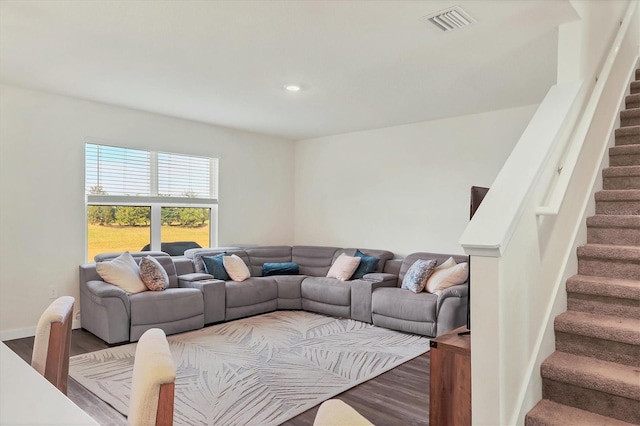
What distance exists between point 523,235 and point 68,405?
1.84 m

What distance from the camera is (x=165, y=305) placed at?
4.41 meters

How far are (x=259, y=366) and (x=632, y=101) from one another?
4.02 m

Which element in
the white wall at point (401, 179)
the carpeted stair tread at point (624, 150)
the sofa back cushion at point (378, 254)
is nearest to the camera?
the carpeted stair tread at point (624, 150)

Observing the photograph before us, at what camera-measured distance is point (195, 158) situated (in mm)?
5977

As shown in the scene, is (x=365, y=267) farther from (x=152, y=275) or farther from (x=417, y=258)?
(x=152, y=275)

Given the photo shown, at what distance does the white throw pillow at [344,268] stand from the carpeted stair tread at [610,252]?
330 cm

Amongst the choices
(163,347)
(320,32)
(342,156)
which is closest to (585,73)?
(320,32)

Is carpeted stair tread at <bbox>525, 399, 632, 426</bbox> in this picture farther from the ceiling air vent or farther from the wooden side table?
the ceiling air vent

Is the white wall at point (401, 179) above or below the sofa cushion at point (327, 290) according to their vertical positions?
above

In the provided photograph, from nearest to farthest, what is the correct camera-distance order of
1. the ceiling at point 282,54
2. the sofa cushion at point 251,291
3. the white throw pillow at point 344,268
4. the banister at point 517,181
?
the banister at point 517,181 → the ceiling at point 282,54 → the sofa cushion at point 251,291 → the white throw pillow at point 344,268

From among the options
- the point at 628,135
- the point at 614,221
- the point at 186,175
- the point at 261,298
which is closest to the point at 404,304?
the point at 261,298

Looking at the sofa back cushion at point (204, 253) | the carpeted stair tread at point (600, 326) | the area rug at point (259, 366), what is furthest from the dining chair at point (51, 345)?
the sofa back cushion at point (204, 253)

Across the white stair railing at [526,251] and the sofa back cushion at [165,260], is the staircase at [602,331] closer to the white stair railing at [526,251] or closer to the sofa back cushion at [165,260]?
the white stair railing at [526,251]

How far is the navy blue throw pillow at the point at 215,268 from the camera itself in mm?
5418
